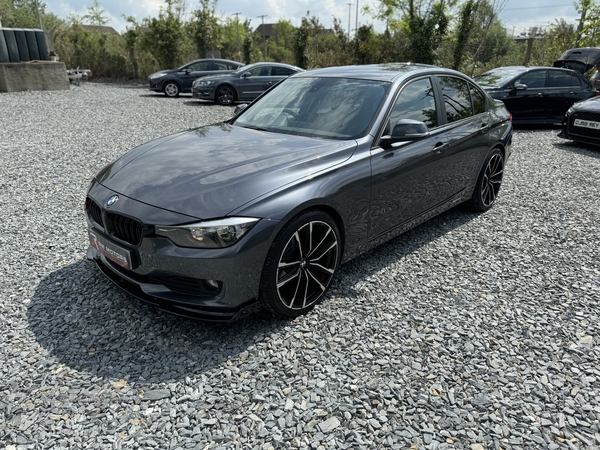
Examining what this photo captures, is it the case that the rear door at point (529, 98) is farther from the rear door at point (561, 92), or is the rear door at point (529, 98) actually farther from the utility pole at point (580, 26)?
the utility pole at point (580, 26)

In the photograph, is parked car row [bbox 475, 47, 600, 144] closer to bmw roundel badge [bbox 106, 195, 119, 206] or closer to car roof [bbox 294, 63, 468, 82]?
car roof [bbox 294, 63, 468, 82]

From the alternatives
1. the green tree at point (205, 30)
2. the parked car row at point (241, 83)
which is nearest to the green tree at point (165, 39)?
the green tree at point (205, 30)

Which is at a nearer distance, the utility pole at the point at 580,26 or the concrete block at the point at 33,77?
the concrete block at the point at 33,77

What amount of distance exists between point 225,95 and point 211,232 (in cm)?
1321

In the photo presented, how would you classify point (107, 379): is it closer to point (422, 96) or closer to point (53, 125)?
point (422, 96)

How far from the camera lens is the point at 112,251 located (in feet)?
9.77

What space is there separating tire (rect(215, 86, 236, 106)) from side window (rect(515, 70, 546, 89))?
866cm

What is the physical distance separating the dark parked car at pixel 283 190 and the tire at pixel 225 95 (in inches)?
432

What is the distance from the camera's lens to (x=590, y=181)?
6.95m

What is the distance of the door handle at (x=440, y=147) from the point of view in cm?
415

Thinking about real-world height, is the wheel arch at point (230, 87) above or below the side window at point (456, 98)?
below

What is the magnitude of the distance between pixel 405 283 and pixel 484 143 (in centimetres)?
213

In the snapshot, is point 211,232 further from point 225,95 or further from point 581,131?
point 225,95

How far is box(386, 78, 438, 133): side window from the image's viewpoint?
3.82m
